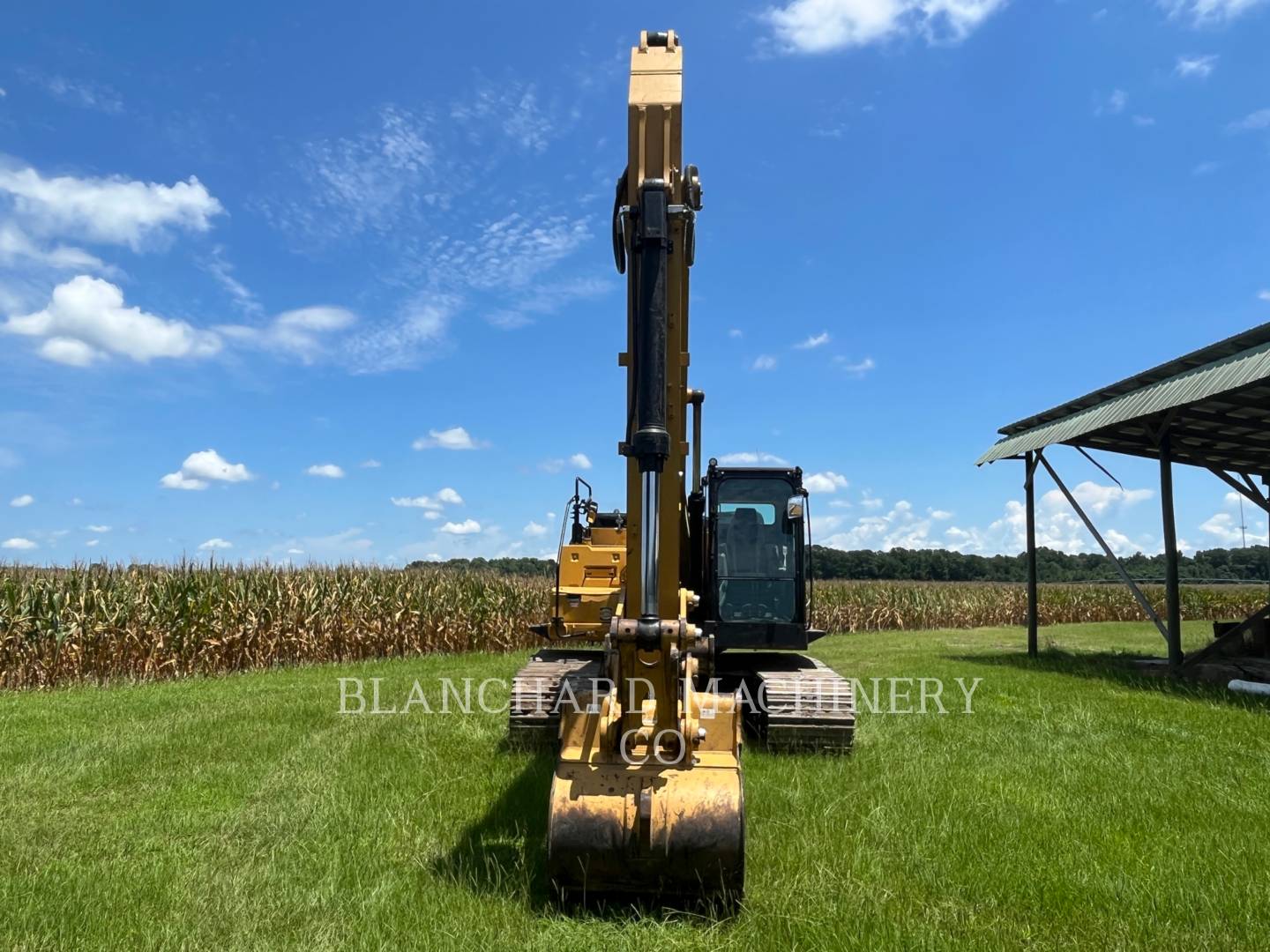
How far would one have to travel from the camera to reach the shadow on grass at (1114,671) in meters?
11.4

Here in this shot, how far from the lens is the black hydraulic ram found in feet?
14.9

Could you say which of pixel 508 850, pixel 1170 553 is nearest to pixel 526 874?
pixel 508 850

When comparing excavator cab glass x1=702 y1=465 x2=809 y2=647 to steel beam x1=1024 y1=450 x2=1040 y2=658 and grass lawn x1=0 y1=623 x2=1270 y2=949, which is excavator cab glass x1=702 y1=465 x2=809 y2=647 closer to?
grass lawn x1=0 y1=623 x2=1270 y2=949

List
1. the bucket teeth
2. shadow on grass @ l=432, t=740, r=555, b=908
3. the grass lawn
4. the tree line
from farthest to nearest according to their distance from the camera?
1. the tree line
2. shadow on grass @ l=432, t=740, r=555, b=908
3. the bucket teeth
4. the grass lawn

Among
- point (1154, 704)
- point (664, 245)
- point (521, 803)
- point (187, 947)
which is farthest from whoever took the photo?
point (1154, 704)

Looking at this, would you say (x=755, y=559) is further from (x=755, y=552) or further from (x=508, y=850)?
(x=508, y=850)

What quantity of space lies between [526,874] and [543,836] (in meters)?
0.77

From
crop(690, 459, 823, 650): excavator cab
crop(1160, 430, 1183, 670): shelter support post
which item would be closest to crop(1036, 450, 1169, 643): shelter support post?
crop(1160, 430, 1183, 670): shelter support post

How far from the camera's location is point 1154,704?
10844mm

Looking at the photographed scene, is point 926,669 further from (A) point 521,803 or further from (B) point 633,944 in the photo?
(B) point 633,944

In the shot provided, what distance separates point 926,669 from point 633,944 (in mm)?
11916

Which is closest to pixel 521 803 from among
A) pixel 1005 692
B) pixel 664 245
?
pixel 664 245

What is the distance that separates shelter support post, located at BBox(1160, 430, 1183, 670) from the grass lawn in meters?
3.33

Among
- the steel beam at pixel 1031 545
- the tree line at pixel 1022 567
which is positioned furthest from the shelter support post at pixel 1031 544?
the tree line at pixel 1022 567
